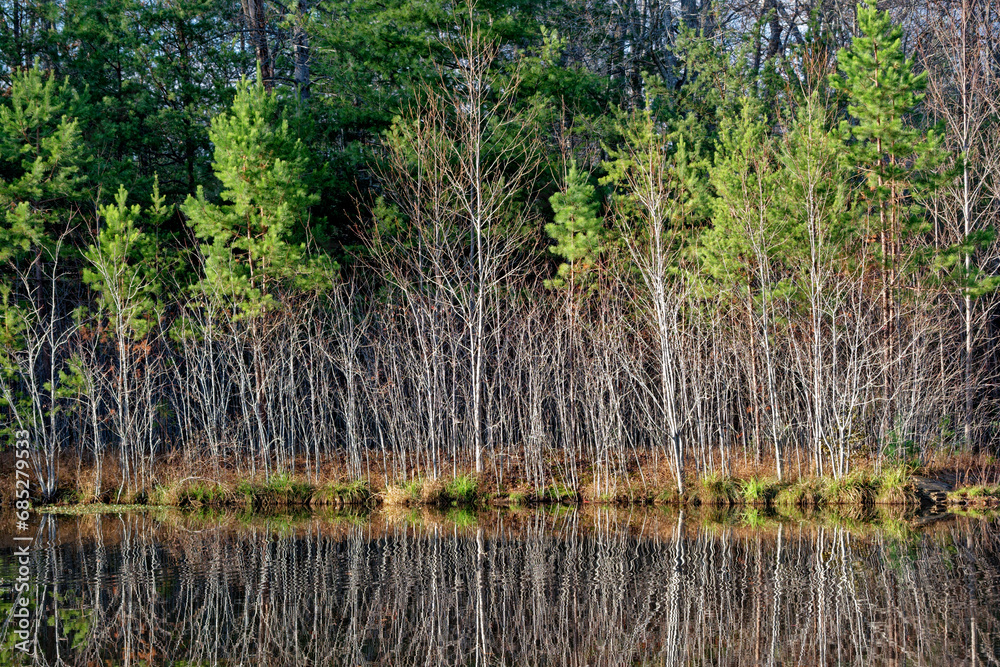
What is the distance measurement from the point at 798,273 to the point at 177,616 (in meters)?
12.1

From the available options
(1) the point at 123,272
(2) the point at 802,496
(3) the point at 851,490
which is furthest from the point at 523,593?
(1) the point at 123,272

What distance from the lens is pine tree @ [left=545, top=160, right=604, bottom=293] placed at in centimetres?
1786

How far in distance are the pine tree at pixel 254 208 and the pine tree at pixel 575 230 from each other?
489 centimetres

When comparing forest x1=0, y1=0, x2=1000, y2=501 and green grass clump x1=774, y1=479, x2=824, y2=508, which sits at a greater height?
forest x1=0, y1=0, x2=1000, y2=501

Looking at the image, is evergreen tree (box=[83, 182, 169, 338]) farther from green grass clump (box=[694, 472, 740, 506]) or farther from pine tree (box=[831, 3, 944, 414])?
pine tree (box=[831, 3, 944, 414])

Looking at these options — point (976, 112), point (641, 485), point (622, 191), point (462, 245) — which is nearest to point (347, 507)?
point (641, 485)

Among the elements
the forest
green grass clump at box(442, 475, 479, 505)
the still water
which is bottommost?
the still water

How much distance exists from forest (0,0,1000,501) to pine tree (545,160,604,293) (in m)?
0.06

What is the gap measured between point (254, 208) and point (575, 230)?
20.9 ft

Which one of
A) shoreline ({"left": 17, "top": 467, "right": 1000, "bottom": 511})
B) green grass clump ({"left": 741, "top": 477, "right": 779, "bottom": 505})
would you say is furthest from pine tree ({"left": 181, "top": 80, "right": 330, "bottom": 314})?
green grass clump ({"left": 741, "top": 477, "right": 779, "bottom": 505})

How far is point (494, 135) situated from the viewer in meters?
18.4

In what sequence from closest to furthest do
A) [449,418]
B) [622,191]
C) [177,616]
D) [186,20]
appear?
[177,616]
[449,418]
[186,20]
[622,191]

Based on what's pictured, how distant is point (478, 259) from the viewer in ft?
56.4

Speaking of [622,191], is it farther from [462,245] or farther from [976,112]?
[976,112]
